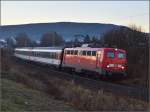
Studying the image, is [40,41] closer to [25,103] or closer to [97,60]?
[97,60]

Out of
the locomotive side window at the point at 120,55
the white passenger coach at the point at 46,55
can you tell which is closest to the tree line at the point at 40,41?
the white passenger coach at the point at 46,55

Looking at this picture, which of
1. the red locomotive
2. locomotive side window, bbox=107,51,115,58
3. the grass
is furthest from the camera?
locomotive side window, bbox=107,51,115,58

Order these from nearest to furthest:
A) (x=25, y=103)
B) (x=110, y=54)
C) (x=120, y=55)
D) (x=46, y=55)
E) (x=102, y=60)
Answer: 1. (x=25, y=103)
2. (x=102, y=60)
3. (x=110, y=54)
4. (x=120, y=55)
5. (x=46, y=55)

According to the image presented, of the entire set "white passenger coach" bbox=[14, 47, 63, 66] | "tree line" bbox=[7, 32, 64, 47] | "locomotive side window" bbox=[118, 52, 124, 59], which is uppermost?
"tree line" bbox=[7, 32, 64, 47]

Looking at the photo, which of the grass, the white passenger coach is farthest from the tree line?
the grass

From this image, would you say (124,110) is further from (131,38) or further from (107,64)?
(131,38)

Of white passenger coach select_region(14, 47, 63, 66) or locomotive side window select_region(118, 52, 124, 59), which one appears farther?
white passenger coach select_region(14, 47, 63, 66)

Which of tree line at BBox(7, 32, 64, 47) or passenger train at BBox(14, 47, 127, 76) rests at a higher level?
tree line at BBox(7, 32, 64, 47)

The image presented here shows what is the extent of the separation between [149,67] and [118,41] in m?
10.4

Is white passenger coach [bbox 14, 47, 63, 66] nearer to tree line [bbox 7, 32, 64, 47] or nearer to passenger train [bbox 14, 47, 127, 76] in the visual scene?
passenger train [bbox 14, 47, 127, 76]

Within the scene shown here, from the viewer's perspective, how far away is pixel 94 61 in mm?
35031

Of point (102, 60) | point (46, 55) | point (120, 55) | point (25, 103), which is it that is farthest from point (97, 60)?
point (25, 103)

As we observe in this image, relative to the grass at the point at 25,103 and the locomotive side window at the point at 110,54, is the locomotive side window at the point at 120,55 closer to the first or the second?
the locomotive side window at the point at 110,54

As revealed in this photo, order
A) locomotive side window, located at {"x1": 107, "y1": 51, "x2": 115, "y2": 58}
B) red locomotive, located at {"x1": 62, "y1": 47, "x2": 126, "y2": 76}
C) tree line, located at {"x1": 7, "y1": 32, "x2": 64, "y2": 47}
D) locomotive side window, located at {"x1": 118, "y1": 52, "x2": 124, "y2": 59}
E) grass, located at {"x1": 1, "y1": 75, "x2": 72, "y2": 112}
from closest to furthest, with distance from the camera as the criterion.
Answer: grass, located at {"x1": 1, "y1": 75, "x2": 72, "y2": 112} < red locomotive, located at {"x1": 62, "y1": 47, "x2": 126, "y2": 76} < locomotive side window, located at {"x1": 107, "y1": 51, "x2": 115, "y2": 58} < locomotive side window, located at {"x1": 118, "y1": 52, "x2": 124, "y2": 59} < tree line, located at {"x1": 7, "y1": 32, "x2": 64, "y2": 47}
